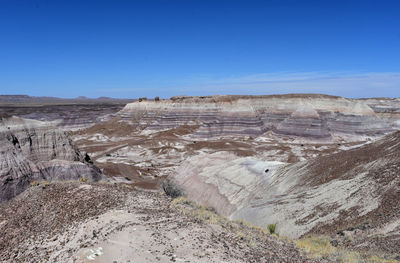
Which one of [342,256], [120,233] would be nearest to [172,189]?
[120,233]

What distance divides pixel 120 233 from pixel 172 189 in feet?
50.6

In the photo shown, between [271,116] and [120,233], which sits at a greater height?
[120,233]

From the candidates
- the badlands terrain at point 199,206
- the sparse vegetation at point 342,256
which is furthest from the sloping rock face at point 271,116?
the sparse vegetation at point 342,256

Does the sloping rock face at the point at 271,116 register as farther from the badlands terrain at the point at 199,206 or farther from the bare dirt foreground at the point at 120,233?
the bare dirt foreground at the point at 120,233

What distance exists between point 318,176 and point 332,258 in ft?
34.7

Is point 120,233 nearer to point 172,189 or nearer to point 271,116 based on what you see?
point 172,189

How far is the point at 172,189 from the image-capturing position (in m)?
23.0

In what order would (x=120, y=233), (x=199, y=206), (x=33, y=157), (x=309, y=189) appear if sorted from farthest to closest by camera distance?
(x=33, y=157) < (x=309, y=189) < (x=199, y=206) < (x=120, y=233)

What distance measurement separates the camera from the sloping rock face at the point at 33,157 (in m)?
18.1

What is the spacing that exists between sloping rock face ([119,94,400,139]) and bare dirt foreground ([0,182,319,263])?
50.1 metres

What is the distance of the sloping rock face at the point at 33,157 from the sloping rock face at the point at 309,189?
26.7 feet

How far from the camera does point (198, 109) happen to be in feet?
233

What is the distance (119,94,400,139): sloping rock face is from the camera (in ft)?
187

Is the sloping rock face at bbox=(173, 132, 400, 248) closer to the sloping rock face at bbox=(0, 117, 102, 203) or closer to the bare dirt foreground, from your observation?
the bare dirt foreground
